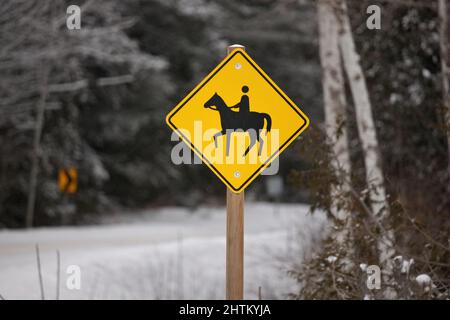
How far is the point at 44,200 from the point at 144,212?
7.80m

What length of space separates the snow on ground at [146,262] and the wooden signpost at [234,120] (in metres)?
2.85

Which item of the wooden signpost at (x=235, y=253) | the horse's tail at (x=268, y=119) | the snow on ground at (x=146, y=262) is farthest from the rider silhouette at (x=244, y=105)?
the snow on ground at (x=146, y=262)

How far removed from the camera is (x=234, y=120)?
480 centimetres

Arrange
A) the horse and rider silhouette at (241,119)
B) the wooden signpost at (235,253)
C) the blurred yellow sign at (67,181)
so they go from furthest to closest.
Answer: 1. the blurred yellow sign at (67,181)
2. the horse and rider silhouette at (241,119)
3. the wooden signpost at (235,253)

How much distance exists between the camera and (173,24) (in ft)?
95.2

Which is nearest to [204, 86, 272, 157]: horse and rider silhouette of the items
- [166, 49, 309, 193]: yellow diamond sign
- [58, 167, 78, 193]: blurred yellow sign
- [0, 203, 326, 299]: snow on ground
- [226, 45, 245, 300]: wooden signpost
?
[166, 49, 309, 193]: yellow diamond sign

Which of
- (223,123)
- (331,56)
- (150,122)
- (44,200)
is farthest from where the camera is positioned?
(150,122)

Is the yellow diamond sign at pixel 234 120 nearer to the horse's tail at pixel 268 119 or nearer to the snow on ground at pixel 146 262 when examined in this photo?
the horse's tail at pixel 268 119

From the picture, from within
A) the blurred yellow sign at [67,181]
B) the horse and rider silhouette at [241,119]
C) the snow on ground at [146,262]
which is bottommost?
the snow on ground at [146,262]

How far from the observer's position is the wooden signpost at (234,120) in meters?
4.78

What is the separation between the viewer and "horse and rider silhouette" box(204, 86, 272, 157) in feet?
15.7

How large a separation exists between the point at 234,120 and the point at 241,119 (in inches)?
2.1
